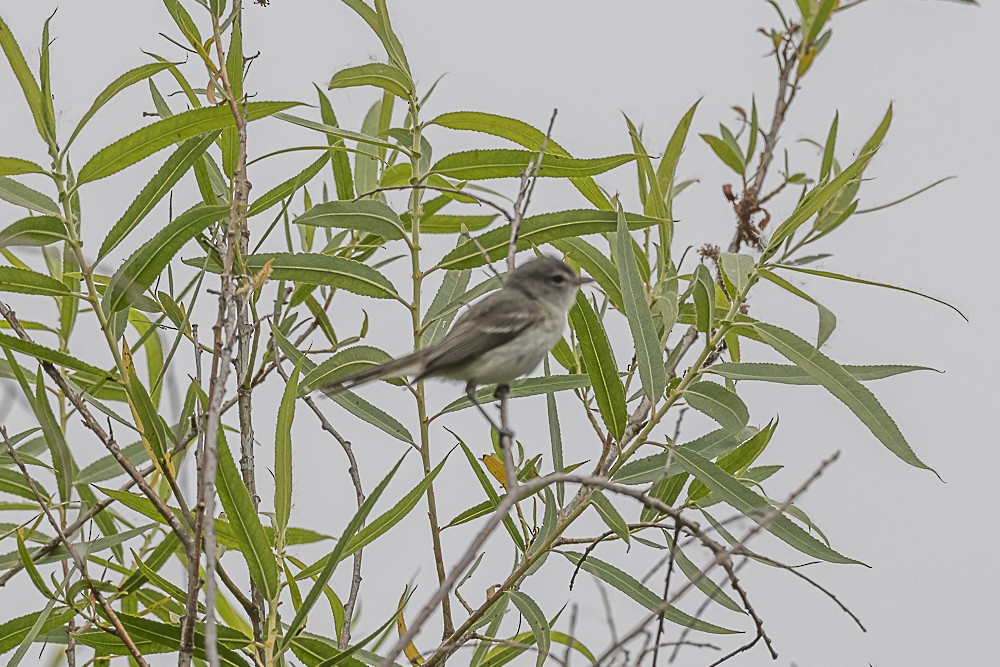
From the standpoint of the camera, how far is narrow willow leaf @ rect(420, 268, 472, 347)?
8.68 feet

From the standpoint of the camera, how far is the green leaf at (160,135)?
89.7 inches

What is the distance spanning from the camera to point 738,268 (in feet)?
7.75

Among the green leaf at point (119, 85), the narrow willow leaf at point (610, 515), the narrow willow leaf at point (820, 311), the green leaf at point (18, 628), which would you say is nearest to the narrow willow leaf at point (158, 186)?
the green leaf at point (119, 85)

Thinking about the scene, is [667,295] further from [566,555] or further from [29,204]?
[29,204]

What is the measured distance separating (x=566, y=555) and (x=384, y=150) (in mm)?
1233

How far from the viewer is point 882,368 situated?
2443 millimetres

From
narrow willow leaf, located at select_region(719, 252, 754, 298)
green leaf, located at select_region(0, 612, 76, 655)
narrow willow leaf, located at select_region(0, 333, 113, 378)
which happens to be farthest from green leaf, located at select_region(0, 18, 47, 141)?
narrow willow leaf, located at select_region(719, 252, 754, 298)

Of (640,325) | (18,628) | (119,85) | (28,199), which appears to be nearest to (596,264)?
(640,325)

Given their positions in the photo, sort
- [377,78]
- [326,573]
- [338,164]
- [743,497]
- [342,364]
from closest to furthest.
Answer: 1. [326,573]
2. [743,497]
3. [342,364]
4. [377,78]
5. [338,164]

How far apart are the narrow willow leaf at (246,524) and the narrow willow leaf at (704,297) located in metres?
0.99

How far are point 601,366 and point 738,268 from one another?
0.39 meters

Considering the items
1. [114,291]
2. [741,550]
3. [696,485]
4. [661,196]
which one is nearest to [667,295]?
[661,196]

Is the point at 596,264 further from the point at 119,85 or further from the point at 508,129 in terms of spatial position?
the point at 119,85

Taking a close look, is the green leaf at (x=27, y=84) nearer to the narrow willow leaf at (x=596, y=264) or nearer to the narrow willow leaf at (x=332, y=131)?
the narrow willow leaf at (x=332, y=131)
